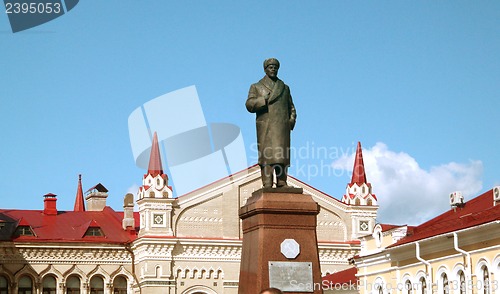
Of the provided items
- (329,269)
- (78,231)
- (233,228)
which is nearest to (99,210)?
(78,231)

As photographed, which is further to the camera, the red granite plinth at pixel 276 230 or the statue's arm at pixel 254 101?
the statue's arm at pixel 254 101

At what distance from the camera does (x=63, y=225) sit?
50.0m

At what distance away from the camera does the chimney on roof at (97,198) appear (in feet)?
178

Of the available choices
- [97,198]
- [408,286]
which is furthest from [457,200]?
[97,198]

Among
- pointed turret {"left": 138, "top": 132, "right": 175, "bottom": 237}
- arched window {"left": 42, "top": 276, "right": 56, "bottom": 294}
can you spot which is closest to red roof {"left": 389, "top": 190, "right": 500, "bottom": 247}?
A: pointed turret {"left": 138, "top": 132, "right": 175, "bottom": 237}

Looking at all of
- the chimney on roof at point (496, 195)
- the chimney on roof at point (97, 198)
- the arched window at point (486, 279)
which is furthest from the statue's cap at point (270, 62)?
the chimney on roof at point (97, 198)

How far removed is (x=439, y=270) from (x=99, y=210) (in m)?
26.7

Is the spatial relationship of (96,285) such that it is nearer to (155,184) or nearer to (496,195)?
(155,184)

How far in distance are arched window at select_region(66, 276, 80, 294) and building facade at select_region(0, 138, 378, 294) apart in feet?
0.15

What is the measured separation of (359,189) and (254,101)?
35.2 m

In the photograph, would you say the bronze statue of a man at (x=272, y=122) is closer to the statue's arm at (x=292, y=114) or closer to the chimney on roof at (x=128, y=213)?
the statue's arm at (x=292, y=114)

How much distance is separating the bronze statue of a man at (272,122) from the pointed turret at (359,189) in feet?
114

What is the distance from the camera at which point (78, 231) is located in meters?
49.3

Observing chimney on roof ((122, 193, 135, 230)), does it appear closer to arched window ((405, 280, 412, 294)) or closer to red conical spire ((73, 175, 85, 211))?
red conical spire ((73, 175, 85, 211))
